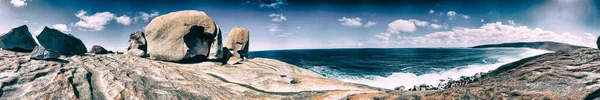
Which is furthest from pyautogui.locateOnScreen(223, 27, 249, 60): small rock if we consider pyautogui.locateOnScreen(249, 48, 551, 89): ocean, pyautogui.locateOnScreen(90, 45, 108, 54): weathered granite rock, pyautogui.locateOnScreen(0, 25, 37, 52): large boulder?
pyautogui.locateOnScreen(0, 25, 37, 52): large boulder

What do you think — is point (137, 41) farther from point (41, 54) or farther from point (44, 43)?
point (41, 54)

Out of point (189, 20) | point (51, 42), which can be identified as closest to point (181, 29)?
point (189, 20)

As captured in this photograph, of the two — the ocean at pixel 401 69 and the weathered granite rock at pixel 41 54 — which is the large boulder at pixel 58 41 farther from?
the ocean at pixel 401 69

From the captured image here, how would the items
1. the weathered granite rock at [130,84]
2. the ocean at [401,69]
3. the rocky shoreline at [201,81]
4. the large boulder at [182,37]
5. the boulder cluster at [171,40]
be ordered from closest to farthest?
the rocky shoreline at [201,81], the weathered granite rock at [130,84], the boulder cluster at [171,40], the large boulder at [182,37], the ocean at [401,69]

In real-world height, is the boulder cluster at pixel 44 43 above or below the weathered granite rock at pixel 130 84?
above

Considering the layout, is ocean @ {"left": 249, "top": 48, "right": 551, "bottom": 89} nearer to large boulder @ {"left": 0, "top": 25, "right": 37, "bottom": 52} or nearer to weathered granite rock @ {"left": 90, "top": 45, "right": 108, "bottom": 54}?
weathered granite rock @ {"left": 90, "top": 45, "right": 108, "bottom": 54}

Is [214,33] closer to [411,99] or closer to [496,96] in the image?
[411,99]

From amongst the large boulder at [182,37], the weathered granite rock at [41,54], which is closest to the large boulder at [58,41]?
the weathered granite rock at [41,54]
